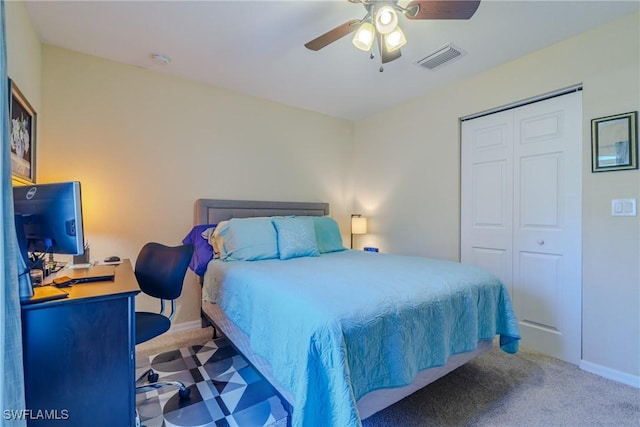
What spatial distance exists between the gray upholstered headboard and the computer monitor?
153 centimetres

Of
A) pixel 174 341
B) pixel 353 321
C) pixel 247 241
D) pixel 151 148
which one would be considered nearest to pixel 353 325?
pixel 353 321

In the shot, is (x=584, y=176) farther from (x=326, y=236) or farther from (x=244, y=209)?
(x=244, y=209)

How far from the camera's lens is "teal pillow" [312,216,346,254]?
3.11 meters

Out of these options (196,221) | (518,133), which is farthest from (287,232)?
(518,133)

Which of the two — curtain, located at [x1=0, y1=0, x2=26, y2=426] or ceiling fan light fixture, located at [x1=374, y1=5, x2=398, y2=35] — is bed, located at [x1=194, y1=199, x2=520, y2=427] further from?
ceiling fan light fixture, located at [x1=374, y1=5, x2=398, y2=35]

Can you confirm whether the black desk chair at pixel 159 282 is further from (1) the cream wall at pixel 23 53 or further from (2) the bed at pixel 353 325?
(1) the cream wall at pixel 23 53

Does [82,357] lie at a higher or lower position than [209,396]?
higher

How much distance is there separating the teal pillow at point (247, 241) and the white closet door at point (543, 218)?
2075 mm

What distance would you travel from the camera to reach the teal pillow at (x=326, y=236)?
122 inches

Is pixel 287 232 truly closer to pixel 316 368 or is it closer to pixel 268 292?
pixel 268 292

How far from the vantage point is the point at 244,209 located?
327 cm

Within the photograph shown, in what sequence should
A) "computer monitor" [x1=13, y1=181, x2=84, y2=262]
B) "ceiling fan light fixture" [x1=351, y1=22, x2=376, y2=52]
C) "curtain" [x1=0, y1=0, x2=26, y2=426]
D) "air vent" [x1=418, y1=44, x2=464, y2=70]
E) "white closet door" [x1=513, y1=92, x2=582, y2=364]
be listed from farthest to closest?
"air vent" [x1=418, y1=44, x2=464, y2=70] → "white closet door" [x1=513, y1=92, x2=582, y2=364] → "ceiling fan light fixture" [x1=351, y1=22, x2=376, y2=52] → "computer monitor" [x1=13, y1=181, x2=84, y2=262] → "curtain" [x1=0, y1=0, x2=26, y2=426]

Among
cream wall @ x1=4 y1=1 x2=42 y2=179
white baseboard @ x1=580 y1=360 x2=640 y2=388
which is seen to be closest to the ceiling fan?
cream wall @ x1=4 y1=1 x2=42 y2=179

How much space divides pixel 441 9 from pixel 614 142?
5.37ft
